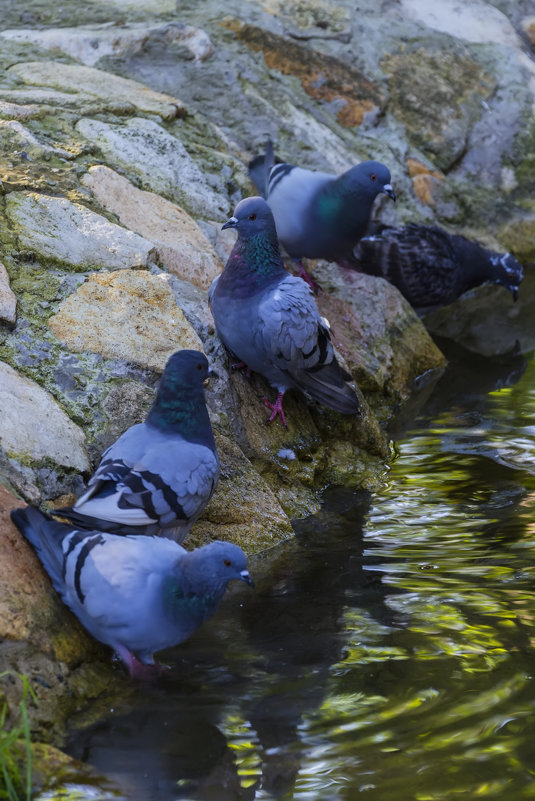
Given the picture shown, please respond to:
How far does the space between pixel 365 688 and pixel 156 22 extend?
6.04 m

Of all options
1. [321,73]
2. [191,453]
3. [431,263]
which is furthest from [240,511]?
[321,73]

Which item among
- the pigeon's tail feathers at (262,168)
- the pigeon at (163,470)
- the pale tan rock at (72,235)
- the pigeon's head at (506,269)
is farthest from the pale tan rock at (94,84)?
the pigeon at (163,470)

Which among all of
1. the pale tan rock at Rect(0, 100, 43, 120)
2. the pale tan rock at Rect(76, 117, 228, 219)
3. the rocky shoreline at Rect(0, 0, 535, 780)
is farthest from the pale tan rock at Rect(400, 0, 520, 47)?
the pale tan rock at Rect(0, 100, 43, 120)

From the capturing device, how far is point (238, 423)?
16.0 ft

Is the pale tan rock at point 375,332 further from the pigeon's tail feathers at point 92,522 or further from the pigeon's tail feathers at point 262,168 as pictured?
the pigeon's tail feathers at point 92,522

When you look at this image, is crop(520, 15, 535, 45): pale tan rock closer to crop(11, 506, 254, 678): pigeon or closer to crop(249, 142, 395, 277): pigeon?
crop(249, 142, 395, 277): pigeon

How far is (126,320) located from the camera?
463 centimetres

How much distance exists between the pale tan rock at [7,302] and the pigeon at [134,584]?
1.26 metres

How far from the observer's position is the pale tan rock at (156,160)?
594 cm

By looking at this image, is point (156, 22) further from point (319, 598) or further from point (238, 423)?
point (319, 598)

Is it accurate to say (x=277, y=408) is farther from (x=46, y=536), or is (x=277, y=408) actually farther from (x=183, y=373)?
(x=46, y=536)

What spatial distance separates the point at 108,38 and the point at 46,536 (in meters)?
5.15

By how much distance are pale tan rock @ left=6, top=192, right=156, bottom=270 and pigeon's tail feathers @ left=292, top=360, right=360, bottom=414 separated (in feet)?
3.33

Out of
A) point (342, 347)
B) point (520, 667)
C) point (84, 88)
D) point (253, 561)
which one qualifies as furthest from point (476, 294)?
point (520, 667)
